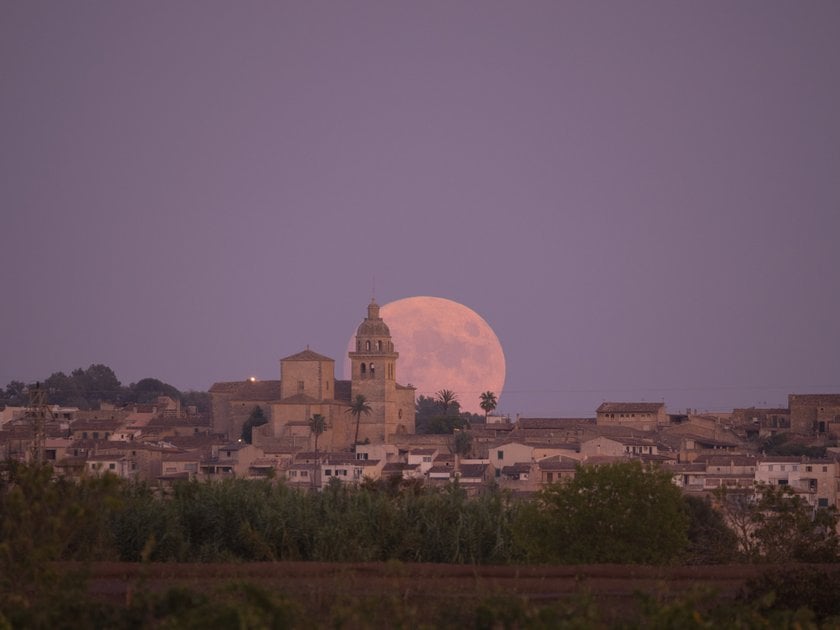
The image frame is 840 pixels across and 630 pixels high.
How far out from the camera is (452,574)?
51.3 ft

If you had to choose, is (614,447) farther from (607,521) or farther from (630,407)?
(607,521)

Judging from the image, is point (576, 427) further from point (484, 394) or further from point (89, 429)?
point (89, 429)

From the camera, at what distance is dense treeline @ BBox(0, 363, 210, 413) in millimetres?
118706

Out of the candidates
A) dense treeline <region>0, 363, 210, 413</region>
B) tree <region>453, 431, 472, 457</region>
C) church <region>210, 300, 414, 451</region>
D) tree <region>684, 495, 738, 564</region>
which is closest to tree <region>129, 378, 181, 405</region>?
dense treeline <region>0, 363, 210, 413</region>

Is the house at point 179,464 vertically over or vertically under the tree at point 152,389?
under

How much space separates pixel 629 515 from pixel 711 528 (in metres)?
10.3

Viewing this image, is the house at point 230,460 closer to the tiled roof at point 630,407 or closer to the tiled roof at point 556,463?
the tiled roof at point 556,463

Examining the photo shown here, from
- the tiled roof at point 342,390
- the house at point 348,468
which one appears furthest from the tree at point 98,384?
the house at point 348,468

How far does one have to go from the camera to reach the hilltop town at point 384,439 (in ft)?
182

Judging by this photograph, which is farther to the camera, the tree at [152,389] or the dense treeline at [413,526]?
the tree at [152,389]

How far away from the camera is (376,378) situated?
246 feet

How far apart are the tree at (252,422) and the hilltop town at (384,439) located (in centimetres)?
9

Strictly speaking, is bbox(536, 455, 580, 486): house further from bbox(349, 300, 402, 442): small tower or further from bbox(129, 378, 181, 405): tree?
bbox(129, 378, 181, 405): tree

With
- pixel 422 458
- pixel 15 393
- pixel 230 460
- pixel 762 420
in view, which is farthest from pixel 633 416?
→ pixel 15 393
